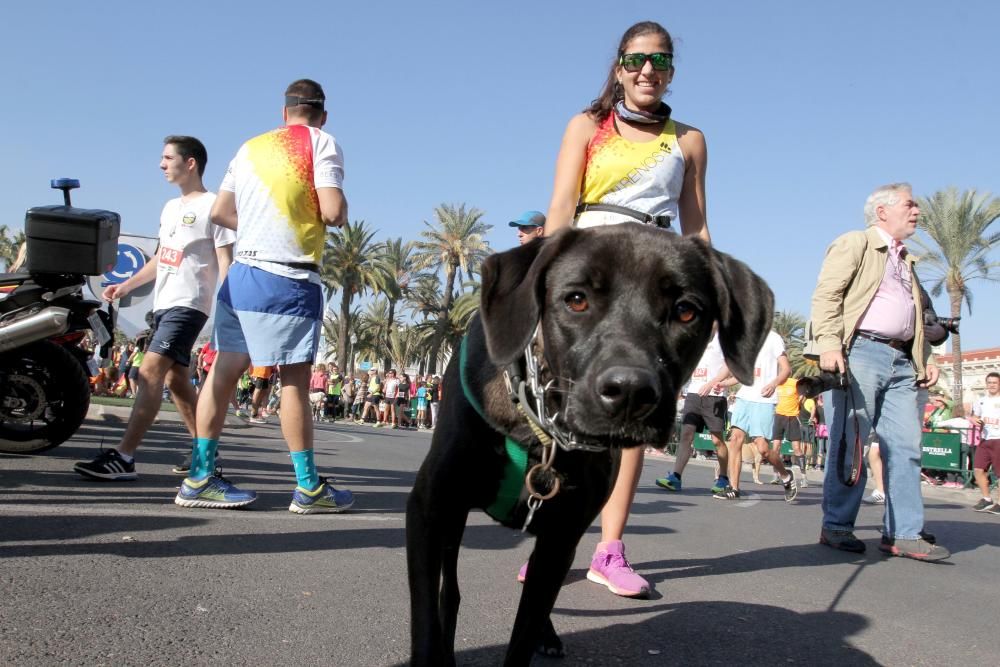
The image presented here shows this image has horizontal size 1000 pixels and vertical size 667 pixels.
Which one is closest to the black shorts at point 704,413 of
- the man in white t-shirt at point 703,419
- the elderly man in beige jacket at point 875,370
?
the man in white t-shirt at point 703,419

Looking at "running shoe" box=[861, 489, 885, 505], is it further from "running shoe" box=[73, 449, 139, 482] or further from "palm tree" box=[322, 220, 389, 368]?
"palm tree" box=[322, 220, 389, 368]

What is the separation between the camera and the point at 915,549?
554 centimetres

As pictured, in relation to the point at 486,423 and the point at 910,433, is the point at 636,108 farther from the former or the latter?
the point at 910,433

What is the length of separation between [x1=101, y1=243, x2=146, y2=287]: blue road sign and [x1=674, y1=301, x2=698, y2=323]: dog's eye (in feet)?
30.4

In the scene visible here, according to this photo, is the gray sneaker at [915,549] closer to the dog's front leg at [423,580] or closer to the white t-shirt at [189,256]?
the dog's front leg at [423,580]

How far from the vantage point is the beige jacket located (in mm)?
5715

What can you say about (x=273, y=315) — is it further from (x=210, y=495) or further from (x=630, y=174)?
(x=630, y=174)

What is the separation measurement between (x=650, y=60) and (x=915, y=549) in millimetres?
3935

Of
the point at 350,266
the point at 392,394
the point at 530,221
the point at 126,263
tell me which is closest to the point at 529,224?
the point at 530,221

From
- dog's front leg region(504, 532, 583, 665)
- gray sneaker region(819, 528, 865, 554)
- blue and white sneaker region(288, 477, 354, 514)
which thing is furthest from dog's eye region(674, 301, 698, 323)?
gray sneaker region(819, 528, 865, 554)

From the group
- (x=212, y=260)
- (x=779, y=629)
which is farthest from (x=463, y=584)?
(x=212, y=260)

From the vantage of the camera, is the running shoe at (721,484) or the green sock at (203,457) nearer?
the green sock at (203,457)

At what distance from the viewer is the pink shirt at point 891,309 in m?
5.69

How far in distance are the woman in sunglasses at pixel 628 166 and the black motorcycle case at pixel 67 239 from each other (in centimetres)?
298
